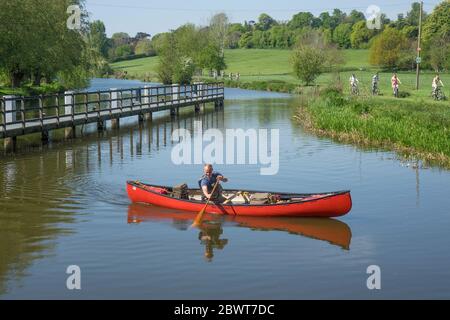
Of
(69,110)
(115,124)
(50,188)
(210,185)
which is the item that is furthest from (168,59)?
(210,185)

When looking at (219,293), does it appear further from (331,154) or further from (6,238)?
(331,154)

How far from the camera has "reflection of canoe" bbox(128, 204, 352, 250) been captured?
648 inches

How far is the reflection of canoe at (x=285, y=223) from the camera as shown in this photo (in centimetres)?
1647

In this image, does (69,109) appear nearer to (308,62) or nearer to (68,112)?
(68,112)

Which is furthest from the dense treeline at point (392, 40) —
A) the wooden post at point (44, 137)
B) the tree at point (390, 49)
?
the wooden post at point (44, 137)

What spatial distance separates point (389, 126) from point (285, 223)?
15.6 m

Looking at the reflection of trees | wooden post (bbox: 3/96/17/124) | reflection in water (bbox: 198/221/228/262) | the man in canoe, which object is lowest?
reflection in water (bbox: 198/221/228/262)

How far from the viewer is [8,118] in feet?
95.9

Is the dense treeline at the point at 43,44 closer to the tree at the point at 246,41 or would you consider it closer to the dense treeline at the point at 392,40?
the dense treeline at the point at 392,40

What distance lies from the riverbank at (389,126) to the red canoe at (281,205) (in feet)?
32.6

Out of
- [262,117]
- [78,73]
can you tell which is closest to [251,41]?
[78,73]

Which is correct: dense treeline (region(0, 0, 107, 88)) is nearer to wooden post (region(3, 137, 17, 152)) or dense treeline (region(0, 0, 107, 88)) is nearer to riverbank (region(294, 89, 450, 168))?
wooden post (region(3, 137, 17, 152))

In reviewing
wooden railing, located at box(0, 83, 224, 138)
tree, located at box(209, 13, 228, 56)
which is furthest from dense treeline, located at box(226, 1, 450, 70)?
wooden railing, located at box(0, 83, 224, 138)

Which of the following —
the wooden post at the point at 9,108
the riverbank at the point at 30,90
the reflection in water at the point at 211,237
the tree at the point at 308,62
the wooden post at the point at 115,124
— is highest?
the tree at the point at 308,62
